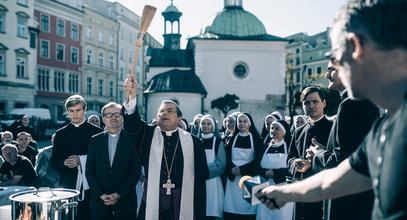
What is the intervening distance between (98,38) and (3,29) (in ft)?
50.3

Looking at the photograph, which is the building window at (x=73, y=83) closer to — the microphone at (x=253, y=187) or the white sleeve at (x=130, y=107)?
the white sleeve at (x=130, y=107)

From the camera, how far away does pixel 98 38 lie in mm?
46562

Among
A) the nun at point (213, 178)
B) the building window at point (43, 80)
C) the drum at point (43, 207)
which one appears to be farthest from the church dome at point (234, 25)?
the drum at point (43, 207)

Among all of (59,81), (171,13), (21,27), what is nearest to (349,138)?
(171,13)

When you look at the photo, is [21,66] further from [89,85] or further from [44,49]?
[89,85]

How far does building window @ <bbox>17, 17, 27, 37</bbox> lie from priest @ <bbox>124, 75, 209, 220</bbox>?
110 ft

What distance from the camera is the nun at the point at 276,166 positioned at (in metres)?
6.48

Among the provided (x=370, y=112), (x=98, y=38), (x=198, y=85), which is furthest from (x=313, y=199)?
(x=98, y=38)

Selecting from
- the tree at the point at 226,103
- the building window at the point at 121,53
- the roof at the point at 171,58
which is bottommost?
the tree at the point at 226,103

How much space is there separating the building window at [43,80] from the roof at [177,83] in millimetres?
12737

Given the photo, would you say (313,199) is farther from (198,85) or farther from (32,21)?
(32,21)

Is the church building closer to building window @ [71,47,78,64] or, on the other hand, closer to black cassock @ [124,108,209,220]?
building window @ [71,47,78,64]

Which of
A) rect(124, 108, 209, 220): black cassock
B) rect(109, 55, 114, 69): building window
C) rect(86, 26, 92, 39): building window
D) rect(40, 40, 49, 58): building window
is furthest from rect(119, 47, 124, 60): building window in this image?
rect(124, 108, 209, 220): black cassock

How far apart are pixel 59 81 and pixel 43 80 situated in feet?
7.48
